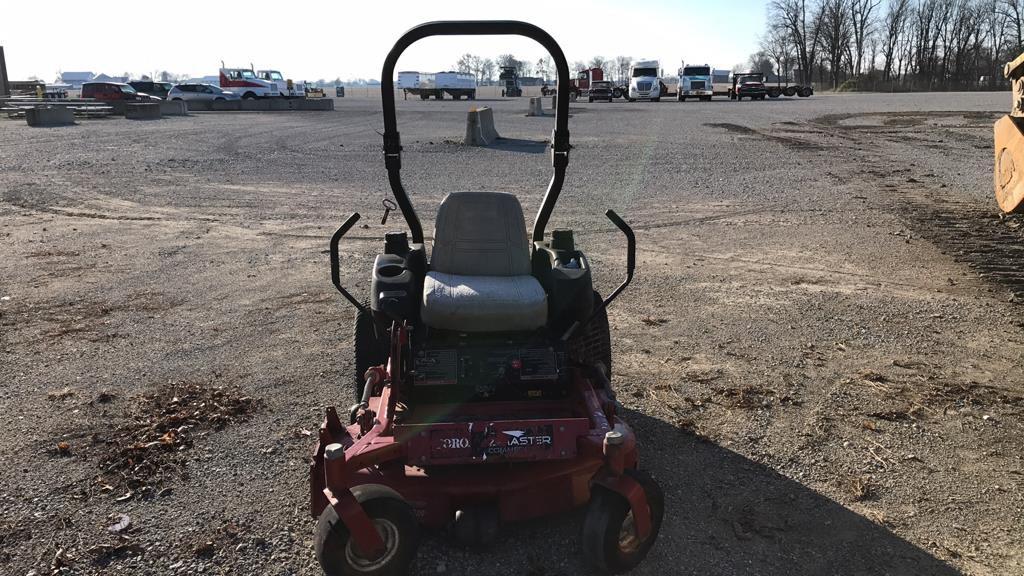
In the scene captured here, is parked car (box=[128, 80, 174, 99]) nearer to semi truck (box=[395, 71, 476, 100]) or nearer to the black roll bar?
semi truck (box=[395, 71, 476, 100])

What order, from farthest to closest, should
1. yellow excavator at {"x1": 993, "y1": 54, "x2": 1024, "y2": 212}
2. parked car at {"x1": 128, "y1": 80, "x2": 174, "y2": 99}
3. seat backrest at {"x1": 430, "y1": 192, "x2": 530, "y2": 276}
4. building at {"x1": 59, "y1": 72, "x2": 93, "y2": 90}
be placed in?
1. building at {"x1": 59, "y1": 72, "x2": 93, "y2": 90}
2. parked car at {"x1": 128, "y1": 80, "x2": 174, "y2": 99}
3. yellow excavator at {"x1": 993, "y1": 54, "x2": 1024, "y2": 212}
4. seat backrest at {"x1": 430, "y1": 192, "x2": 530, "y2": 276}

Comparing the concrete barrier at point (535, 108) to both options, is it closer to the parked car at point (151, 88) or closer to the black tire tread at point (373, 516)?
the black tire tread at point (373, 516)

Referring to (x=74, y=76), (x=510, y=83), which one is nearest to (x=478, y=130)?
(x=510, y=83)

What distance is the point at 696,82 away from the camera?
145 ft

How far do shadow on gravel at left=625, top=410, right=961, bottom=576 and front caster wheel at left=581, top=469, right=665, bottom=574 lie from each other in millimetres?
192

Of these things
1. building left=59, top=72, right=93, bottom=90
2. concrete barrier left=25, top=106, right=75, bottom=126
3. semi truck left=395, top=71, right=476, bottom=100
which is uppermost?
building left=59, top=72, right=93, bottom=90

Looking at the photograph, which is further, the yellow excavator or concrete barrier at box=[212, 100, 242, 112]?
concrete barrier at box=[212, 100, 242, 112]

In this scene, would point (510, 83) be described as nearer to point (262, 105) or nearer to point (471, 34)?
point (262, 105)

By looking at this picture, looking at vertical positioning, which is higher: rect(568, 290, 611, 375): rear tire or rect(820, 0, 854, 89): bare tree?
rect(820, 0, 854, 89): bare tree

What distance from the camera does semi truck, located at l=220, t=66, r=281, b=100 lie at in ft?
135

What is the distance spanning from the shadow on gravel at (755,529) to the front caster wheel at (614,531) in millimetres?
192

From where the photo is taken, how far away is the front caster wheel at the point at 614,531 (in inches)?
114

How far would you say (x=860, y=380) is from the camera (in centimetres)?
493

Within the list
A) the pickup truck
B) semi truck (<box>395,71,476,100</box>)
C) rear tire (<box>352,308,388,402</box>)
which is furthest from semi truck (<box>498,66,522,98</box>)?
rear tire (<box>352,308,388,402</box>)
